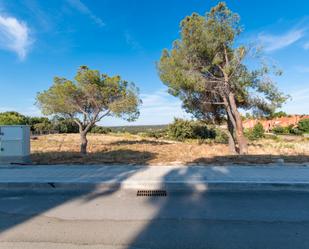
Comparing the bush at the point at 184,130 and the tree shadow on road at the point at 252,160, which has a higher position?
the bush at the point at 184,130

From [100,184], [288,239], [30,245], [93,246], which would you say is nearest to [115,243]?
[93,246]

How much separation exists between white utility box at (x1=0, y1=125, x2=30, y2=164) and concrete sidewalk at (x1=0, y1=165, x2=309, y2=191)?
91cm

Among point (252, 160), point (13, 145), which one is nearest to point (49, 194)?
point (13, 145)

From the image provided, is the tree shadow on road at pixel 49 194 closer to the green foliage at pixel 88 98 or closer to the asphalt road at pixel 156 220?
the asphalt road at pixel 156 220

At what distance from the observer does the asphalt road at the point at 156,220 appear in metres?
2.94

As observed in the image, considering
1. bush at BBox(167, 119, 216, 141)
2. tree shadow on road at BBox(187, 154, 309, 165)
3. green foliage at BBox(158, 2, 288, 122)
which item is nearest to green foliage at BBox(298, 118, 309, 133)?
bush at BBox(167, 119, 216, 141)

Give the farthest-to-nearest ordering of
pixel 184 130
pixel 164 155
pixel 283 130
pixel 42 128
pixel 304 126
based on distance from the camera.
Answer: pixel 283 130, pixel 304 126, pixel 42 128, pixel 184 130, pixel 164 155

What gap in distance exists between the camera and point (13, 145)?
26.7 feet

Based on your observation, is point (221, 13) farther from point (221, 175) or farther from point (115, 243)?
point (115, 243)

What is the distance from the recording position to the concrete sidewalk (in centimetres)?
539

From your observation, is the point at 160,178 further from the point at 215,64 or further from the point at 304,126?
the point at 304,126

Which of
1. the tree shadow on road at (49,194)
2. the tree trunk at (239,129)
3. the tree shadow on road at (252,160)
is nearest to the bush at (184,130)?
the tree trunk at (239,129)

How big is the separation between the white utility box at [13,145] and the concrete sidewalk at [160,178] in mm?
907

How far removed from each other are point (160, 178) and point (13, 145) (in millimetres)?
5608
